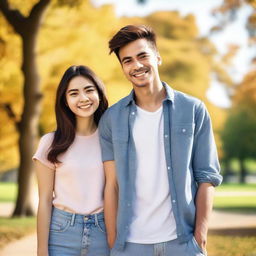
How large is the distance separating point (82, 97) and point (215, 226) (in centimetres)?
1033

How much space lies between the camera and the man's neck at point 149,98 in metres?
3.71

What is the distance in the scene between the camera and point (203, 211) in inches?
141

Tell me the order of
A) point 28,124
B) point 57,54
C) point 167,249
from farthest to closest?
point 57,54 → point 28,124 → point 167,249

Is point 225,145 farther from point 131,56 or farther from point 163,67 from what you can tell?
point 131,56

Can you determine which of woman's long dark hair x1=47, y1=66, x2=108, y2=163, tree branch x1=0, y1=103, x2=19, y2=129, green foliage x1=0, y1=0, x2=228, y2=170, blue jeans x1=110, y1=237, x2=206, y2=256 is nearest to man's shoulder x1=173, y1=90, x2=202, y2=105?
woman's long dark hair x1=47, y1=66, x2=108, y2=163

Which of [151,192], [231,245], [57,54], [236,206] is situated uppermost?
[57,54]

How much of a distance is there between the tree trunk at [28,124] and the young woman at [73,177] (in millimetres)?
11517

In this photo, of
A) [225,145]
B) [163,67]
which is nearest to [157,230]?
[163,67]

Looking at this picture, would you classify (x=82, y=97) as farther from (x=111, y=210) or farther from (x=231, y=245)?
(x=231, y=245)

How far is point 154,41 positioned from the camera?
12.5ft

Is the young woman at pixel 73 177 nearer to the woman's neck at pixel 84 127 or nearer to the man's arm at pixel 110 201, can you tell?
the woman's neck at pixel 84 127

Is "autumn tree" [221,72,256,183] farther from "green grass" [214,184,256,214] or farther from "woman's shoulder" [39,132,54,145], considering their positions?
"woman's shoulder" [39,132,54,145]

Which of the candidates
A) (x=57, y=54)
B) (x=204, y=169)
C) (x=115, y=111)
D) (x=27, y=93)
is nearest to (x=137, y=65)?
(x=115, y=111)

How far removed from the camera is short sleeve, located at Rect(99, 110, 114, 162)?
3.77 metres
